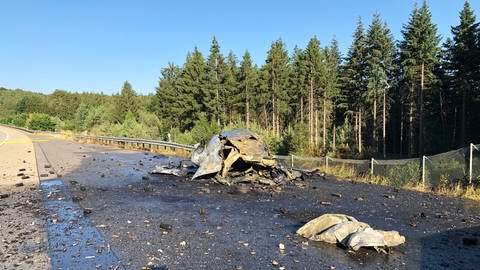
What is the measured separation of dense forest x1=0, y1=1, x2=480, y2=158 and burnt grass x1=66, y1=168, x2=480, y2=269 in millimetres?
20497

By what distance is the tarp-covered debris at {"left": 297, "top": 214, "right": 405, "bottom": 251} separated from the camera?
5.55 meters

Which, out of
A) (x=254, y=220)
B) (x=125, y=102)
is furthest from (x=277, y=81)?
(x=254, y=220)

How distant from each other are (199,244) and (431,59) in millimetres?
46129

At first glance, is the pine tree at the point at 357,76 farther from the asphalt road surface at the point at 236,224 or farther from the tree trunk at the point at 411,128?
the asphalt road surface at the point at 236,224

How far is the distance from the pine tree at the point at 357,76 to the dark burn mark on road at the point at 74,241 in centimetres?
4773

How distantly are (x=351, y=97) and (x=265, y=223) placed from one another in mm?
53842

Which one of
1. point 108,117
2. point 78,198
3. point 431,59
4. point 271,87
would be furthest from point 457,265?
point 108,117

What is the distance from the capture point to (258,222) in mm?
7281

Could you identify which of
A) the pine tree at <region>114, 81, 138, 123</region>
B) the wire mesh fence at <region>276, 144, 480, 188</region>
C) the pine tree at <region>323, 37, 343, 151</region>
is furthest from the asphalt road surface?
the pine tree at <region>114, 81, 138, 123</region>

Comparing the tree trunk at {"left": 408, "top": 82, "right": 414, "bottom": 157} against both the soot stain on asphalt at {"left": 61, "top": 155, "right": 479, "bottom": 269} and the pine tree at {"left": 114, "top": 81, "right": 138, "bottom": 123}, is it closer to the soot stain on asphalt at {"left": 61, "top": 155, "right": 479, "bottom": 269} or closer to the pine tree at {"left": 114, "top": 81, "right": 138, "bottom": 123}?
the soot stain on asphalt at {"left": 61, "top": 155, "right": 479, "bottom": 269}

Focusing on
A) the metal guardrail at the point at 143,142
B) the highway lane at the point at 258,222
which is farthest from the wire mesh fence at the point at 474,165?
the metal guardrail at the point at 143,142

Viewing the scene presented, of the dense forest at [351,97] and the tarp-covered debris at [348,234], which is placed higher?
the dense forest at [351,97]

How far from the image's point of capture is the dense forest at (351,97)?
135ft

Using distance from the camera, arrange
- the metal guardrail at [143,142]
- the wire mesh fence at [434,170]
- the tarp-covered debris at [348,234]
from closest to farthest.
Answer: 1. the tarp-covered debris at [348,234]
2. the wire mesh fence at [434,170]
3. the metal guardrail at [143,142]
